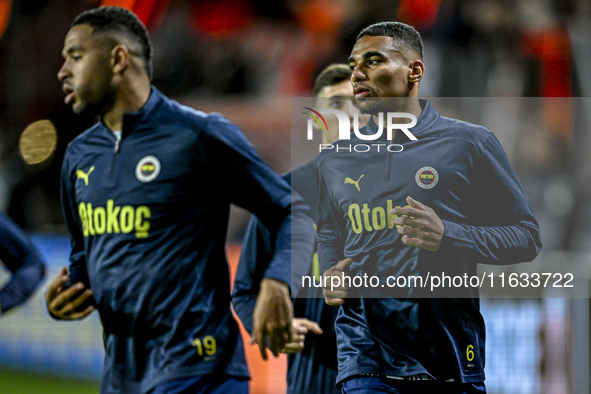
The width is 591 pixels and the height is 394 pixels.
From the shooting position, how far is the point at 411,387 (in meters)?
2.53

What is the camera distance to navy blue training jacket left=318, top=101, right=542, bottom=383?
8.17 feet

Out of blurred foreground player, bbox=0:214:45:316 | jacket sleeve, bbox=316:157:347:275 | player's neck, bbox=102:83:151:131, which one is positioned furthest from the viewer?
blurred foreground player, bbox=0:214:45:316

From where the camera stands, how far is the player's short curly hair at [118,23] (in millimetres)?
3322

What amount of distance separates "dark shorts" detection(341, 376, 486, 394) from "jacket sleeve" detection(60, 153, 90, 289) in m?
1.46

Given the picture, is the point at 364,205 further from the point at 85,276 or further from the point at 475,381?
the point at 85,276

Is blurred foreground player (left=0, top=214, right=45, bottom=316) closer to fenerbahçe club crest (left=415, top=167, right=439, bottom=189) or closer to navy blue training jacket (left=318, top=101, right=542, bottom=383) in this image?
navy blue training jacket (left=318, top=101, right=542, bottom=383)

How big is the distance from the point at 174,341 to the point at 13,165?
7067 mm

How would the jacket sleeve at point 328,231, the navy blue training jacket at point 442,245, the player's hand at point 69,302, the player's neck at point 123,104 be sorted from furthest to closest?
the player's neck at point 123,104 < the player's hand at point 69,302 < the jacket sleeve at point 328,231 < the navy blue training jacket at point 442,245

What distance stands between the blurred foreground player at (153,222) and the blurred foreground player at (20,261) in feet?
5.62

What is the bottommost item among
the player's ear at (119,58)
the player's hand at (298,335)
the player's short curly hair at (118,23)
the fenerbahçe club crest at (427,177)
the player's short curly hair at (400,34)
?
the player's hand at (298,335)

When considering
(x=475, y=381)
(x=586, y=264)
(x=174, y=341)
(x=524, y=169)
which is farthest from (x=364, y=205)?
(x=524, y=169)

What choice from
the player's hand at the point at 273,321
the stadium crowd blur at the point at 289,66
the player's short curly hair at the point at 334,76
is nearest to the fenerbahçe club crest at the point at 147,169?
the player's hand at the point at 273,321

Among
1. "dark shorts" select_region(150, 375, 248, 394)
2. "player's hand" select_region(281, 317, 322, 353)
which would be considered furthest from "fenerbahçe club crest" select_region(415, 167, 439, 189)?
"dark shorts" select_region(150, 375, 248, 394)

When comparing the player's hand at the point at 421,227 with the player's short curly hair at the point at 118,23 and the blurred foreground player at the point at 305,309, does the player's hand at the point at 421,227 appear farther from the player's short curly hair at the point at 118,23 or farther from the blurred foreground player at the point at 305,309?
the player's short curly hair at the point at 118,23
